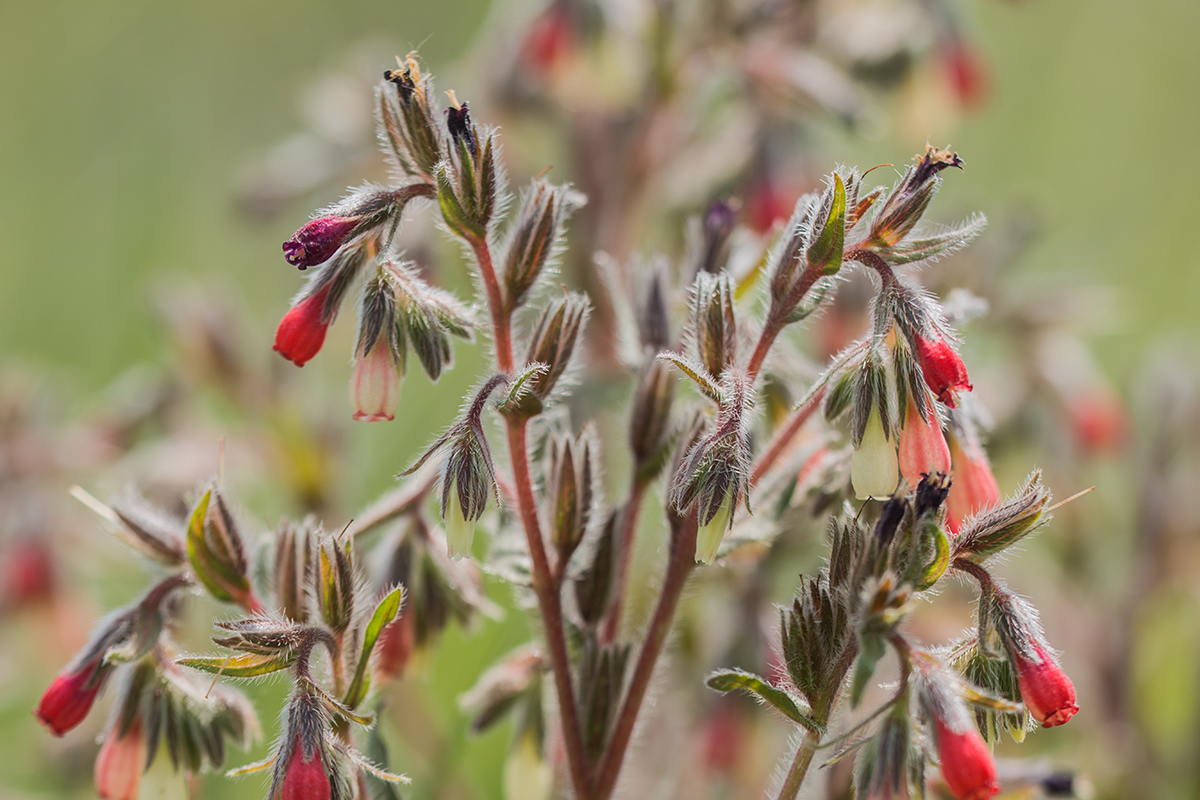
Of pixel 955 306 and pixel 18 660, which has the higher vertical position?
pixel 955 306

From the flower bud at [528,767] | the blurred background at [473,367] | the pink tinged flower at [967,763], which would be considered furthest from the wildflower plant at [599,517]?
the blurred background at [473,367]

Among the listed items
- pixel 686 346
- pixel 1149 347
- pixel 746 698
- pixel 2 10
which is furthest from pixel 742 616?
pixel 2 10

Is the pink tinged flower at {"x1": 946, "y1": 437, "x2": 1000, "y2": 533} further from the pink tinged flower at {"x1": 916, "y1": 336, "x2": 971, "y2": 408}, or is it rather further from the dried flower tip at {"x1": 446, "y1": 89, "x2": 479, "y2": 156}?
the dried flower tip at {"x1": 446, "y1": 89, "x2": 479, "y2": 156}

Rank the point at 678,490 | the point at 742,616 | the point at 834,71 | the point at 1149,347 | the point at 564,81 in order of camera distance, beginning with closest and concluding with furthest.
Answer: the point at 678,490 < the point at 742,616 < the point at 564,81 < the point at 834,71 < the point at 1149,347

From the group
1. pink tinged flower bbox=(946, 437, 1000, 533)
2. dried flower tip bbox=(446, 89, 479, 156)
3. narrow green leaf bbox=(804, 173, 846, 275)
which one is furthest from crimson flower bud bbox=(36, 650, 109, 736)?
pink tinged flower bbox=(946, 437, 1000, 533)

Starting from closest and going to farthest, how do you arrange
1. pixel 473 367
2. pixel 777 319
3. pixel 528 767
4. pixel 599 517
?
pixel 777 319 < pixel 599 517 < pixel 528 767 < pixel 473 367

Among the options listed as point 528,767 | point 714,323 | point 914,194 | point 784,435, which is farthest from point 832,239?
point 528,767

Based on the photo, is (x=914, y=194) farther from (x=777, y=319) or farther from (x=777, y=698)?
(x=777, y=698)

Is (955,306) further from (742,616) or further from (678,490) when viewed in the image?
(742,616)
